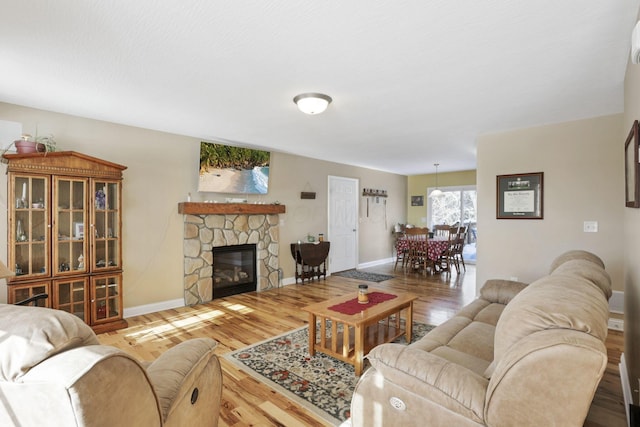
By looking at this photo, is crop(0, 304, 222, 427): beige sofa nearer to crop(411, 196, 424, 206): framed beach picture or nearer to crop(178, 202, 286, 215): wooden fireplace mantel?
crop(178, 202, 286, 215): wooden fireplace mantel

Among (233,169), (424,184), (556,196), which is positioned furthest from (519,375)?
(424,184)

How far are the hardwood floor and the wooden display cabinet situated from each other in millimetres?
503

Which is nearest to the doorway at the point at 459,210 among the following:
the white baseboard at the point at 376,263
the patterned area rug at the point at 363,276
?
the white baseboard at the point at 376,263

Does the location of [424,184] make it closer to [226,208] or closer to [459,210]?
[459,210]

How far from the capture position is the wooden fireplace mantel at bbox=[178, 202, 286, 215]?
4.37 meters

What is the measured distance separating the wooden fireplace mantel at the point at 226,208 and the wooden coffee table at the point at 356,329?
7.76ft

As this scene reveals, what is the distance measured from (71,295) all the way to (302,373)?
2587 mm

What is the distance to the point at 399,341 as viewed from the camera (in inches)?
123

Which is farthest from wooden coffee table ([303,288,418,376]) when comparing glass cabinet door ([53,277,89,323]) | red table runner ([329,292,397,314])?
glass cabinet door ([53,277,89,323])

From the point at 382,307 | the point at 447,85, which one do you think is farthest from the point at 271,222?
the point at 447,85

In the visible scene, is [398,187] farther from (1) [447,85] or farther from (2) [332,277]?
(1) [447,85]

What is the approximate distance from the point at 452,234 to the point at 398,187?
226 centimetres

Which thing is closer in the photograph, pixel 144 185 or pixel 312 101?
pixel 312 101

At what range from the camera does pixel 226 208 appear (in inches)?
187
